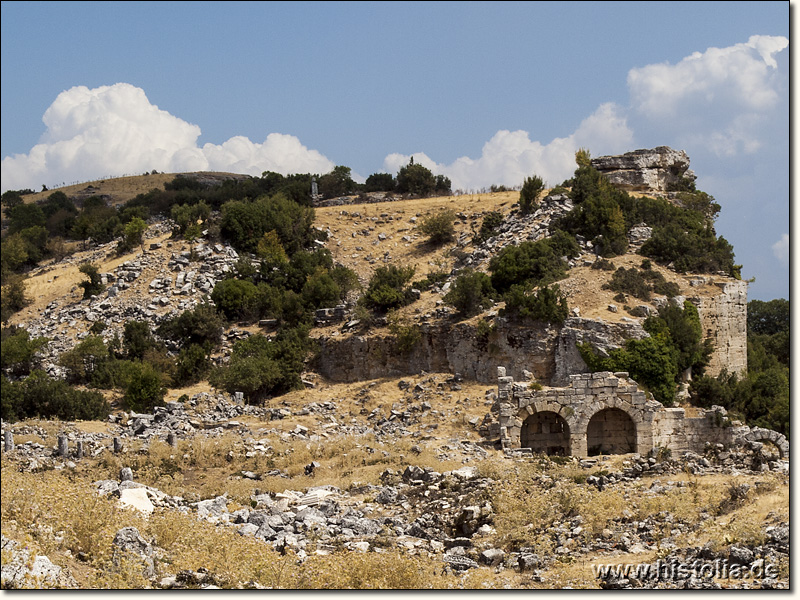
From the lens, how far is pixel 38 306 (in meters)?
36.7

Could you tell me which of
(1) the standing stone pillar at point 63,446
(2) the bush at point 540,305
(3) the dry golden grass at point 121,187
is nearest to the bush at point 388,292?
(2) the bush at point 540,305

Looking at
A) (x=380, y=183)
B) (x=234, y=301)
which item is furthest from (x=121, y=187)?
(x=234, y=301)

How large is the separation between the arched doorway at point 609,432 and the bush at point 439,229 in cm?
1800

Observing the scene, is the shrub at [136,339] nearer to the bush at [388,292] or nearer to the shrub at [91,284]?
the shrub at [91,284]

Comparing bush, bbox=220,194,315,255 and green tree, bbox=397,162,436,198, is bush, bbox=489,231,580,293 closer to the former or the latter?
bush, bbox=220,194,315,255

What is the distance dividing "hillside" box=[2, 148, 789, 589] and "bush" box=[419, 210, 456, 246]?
0.34 metres

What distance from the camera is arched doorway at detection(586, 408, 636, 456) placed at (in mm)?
23297

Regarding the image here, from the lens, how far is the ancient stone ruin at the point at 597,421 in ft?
73.5

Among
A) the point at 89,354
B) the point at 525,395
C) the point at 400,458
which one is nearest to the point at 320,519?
the point at 400,458

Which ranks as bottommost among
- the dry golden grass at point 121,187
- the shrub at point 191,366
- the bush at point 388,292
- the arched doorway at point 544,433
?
the arched doorway at point 544,433

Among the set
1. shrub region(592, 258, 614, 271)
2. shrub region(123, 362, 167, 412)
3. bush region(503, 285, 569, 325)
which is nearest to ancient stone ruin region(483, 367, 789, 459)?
bush region(503, 285, 569, 325)

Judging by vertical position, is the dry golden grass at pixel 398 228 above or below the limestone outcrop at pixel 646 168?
below

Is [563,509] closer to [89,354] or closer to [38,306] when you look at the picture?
[89,354]

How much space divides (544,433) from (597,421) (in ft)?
4.35
